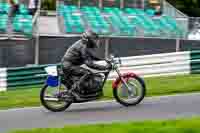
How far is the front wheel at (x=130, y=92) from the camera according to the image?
1182 cm

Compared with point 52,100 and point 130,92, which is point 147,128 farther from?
point 52,100

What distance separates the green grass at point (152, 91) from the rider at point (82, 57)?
1.28 m

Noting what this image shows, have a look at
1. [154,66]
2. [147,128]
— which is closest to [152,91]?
[154,66]

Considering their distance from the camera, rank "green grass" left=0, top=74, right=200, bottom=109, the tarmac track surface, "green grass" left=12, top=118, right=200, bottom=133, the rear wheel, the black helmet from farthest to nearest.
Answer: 1. "green grass" left=0, top=74, right=200, bottom=109
2. the rear wheel
3. the black helmet
4. the tarmac track surface
5. "green grass" left=12, top=118, right=200, bottom=133

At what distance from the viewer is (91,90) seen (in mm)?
11828

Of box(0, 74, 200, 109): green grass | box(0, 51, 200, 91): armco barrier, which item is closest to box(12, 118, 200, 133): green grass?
box(0, 74, 200, 109): green grass

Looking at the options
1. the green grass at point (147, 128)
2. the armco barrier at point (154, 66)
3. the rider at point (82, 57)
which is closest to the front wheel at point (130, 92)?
the rider at point (82, 57)

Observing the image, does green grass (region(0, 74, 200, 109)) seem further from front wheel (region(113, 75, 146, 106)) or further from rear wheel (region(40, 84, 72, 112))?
front wheel (region(113, 75, 146, 106))

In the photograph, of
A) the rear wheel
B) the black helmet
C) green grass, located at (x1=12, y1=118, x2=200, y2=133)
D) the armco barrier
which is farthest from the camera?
the armco barrier

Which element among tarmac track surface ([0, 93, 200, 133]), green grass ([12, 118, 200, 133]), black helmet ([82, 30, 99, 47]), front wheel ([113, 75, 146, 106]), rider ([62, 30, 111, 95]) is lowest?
tarmac track surface ([0, 93, 200, 133])

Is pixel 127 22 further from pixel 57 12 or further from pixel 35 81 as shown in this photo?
pixel 35 81

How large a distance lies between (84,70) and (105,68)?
427 mm

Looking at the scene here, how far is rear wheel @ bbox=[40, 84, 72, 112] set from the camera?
11742 mm

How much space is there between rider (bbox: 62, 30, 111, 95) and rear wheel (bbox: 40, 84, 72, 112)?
321 millimetres
